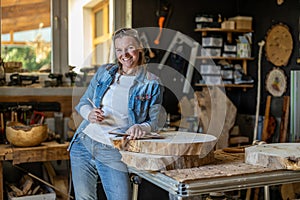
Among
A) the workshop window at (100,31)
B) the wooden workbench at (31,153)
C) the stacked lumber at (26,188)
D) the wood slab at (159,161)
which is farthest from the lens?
the workshop window at (100,31)


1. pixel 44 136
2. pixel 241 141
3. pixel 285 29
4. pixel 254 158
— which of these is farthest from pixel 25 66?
pixel 254 158

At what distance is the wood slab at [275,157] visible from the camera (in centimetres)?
181

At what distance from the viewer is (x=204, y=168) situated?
5.92ft

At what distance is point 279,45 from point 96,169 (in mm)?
2702

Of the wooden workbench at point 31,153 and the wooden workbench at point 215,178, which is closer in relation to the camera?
the wooden workbench at point 215,178

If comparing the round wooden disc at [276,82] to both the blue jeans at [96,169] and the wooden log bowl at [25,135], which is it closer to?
the wooden log bowl at [25,135]

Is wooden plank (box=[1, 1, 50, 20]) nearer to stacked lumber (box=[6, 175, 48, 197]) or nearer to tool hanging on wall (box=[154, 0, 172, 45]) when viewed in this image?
tool hanging on wall (box=[154, 0, 172, 45])

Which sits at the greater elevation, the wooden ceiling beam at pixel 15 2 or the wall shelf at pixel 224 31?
the wooden ceiling beam at pixel 15 2

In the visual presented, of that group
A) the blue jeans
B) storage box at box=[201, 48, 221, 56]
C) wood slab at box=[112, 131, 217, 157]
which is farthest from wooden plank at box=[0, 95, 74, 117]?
wood slab at box=[112, 131, 217, 157]

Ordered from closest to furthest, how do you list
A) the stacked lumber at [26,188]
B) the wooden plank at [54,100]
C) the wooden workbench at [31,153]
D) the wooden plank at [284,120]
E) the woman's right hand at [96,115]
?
the woman's right hand at [96,115] → the wooden workbench at [31,153] → the stacked lumber at [26,188] → the wooden plank at [54,100] → the wooden plank at [284,120]

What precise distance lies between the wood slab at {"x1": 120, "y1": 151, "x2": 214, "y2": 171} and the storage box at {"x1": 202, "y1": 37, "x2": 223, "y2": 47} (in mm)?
2856

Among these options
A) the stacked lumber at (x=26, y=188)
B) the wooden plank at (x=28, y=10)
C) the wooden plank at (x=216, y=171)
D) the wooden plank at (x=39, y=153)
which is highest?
the wooden plank at (x=28, y=10)

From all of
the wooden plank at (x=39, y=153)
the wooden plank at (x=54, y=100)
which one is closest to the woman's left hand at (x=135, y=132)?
the wooden plank at (x=39, y=153)

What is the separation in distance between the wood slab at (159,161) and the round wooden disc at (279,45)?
2720 mm
